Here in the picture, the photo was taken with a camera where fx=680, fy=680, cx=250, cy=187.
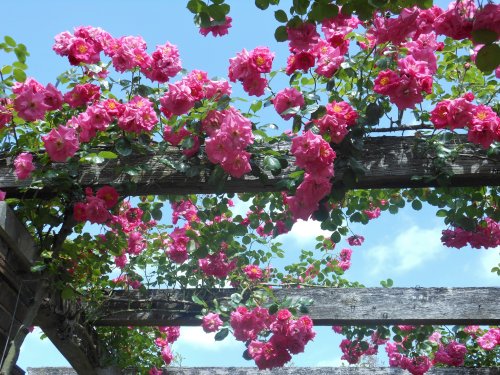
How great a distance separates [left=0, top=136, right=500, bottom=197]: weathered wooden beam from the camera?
2.38m

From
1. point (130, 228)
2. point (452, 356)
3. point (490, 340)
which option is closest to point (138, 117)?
point (130, 228)

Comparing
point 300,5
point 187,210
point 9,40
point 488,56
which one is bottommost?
point 488,56

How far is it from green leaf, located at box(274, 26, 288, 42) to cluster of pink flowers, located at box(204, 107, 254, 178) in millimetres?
512

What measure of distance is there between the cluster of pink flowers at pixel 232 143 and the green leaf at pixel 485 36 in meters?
1.07

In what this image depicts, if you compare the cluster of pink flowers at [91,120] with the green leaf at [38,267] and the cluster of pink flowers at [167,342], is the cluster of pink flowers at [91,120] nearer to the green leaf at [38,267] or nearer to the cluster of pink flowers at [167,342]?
the green leaf at [38,267]

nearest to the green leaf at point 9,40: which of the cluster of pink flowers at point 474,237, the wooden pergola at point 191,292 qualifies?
the wooden pergola at point 191,292

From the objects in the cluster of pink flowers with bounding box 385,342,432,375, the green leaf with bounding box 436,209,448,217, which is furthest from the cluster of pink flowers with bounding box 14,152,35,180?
the cluster of pink flowers with bounding box 385,342,432,375

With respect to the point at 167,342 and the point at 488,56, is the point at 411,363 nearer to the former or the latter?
the point at 167,342

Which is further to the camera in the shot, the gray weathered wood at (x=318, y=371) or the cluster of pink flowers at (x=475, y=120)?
the gray weathered wood at (x=318, y=371)

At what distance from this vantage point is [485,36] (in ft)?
3.85

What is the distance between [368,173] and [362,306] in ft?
5.11

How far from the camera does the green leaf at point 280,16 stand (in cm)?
166

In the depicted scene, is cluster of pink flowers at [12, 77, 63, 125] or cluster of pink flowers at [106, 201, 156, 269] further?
cluster of pink flowers at [106, 201, 156, 269]

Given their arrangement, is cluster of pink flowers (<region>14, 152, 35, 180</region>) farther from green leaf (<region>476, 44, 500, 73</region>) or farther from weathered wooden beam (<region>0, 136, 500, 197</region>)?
green leaf (<region>476, 44, 500, 73</region>)
